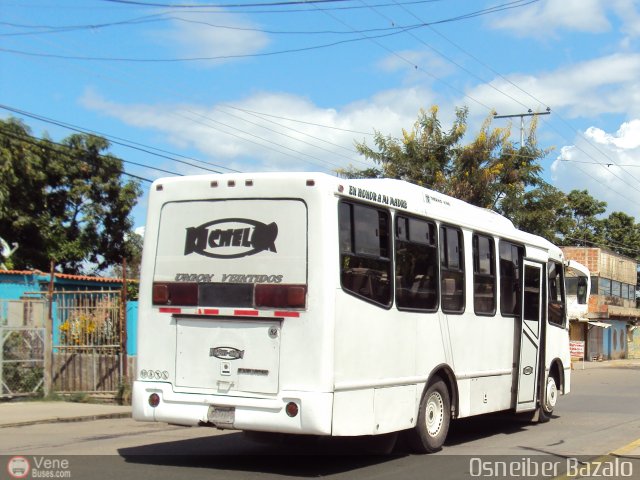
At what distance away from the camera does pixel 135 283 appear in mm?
23031

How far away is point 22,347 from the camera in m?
16.4

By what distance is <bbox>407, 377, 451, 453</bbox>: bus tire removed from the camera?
969 cm

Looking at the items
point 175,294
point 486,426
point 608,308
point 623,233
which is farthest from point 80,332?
point 623,233

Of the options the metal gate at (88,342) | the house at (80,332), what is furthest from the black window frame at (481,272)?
the metal gate at (88,342)

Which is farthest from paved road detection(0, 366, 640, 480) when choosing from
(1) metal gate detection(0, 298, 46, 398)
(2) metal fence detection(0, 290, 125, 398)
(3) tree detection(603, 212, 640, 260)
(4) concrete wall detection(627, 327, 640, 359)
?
(3) tree detection(603, 212, 640, 260)

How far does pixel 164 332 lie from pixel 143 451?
78.3 inches

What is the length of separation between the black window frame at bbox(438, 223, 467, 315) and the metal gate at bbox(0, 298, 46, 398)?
9.29 meters

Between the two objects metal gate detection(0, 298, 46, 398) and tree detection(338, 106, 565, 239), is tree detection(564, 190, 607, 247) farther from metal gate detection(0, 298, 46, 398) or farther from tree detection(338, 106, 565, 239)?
metal gate detection(0, 298, 46, 398)

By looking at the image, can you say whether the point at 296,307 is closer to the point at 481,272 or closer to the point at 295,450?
the point at 295,450

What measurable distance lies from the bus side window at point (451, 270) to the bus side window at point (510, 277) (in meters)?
1.43

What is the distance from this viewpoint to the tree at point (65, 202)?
29750 mm

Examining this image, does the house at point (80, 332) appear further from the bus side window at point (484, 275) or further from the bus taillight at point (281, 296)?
the bus taillight at point (281, 296)

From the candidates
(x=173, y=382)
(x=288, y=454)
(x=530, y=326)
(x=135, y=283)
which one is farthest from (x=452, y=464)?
(x=135, y=283)

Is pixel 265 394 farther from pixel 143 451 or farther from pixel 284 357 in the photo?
pixel 143 451
